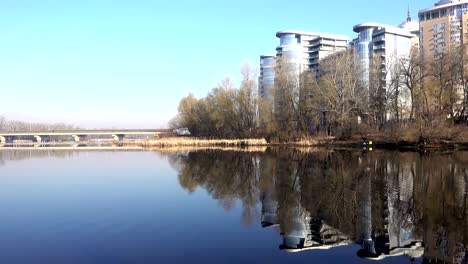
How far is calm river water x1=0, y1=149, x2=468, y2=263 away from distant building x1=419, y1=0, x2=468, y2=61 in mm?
121562

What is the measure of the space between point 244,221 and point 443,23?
14114 centimetres

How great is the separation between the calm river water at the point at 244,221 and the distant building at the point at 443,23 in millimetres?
121562

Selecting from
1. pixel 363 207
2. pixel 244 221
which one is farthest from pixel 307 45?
pixel 244 221

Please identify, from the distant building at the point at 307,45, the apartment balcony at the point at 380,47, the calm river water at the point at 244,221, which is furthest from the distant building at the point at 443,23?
the calm river water at the point at 244,221

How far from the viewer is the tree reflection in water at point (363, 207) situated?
30.7ft

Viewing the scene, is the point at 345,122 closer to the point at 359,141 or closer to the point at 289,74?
the point at 359,141

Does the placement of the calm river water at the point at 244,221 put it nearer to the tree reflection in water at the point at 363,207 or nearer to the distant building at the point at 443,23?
the tree reflection in water at the point at 363,207

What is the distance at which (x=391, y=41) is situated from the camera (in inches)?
4673

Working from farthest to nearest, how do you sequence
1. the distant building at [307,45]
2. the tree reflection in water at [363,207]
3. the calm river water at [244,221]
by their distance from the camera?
1. the distant building at [307,45]
2. the tree reflection in water at [363,207]
3. the calm river water at [244,221]

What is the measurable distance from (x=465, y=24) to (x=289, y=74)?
85.8 metres

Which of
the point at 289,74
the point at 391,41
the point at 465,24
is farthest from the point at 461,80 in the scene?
the point at 465,24

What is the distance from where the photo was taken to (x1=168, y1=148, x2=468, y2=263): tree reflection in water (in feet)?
30.7

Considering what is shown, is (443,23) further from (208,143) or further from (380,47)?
(208,143)

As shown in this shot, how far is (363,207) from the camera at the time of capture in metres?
13.3
